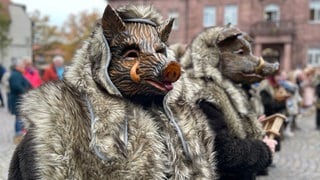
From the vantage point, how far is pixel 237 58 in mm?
3512

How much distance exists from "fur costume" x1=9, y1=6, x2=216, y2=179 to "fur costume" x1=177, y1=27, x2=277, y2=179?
653 millimetres

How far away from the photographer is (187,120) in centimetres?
213

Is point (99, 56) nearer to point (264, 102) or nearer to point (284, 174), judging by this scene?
point (284, 174)

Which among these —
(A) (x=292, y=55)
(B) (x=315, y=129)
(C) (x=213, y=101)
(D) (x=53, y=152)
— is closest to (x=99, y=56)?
(D) (x=53, y=152)

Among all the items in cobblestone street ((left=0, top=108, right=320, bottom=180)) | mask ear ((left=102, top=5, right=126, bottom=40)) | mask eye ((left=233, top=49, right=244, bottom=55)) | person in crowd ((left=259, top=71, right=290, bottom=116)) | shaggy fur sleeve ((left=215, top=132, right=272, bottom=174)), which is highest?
mask ear ((left=102, top=5, right=126, bottom=40))

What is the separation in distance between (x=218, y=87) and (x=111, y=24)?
1479 millimetres

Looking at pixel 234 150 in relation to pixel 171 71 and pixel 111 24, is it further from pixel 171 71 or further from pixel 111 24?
pixel 111 24

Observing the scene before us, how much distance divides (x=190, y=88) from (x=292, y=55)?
26.8 m

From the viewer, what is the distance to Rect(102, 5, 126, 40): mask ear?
1.92 meters

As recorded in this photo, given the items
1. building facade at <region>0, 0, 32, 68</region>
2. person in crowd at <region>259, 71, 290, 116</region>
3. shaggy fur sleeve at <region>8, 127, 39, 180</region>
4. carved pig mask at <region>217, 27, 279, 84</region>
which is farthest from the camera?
building facade at <region>0, 0, 32, 68</region>

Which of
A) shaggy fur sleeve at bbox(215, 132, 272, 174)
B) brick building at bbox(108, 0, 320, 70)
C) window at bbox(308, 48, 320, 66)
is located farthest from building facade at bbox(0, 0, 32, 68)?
shaggy fur sleeve at bbox(215, 132, 272, 174)

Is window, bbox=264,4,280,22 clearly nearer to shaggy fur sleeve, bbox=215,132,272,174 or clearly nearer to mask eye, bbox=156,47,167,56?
shaggy fur sleeve, bbox=215,132,272,174

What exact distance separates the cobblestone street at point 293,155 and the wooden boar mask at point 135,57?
2598 mm

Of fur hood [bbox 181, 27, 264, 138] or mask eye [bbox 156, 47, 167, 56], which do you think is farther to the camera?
fur hood [bbox 181, 27, 264, 138]
